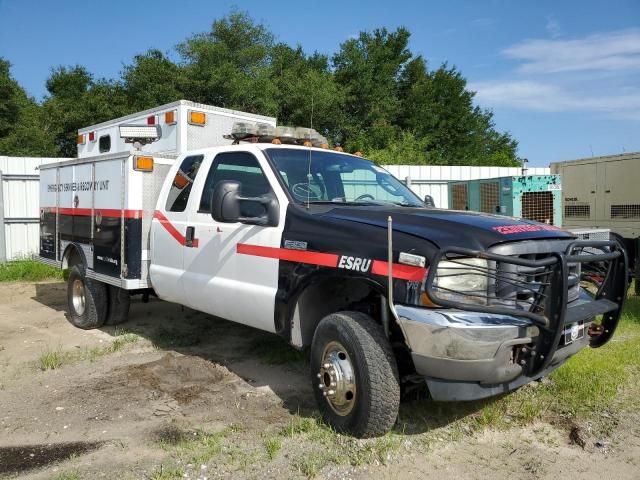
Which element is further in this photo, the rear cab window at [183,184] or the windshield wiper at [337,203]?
the rear cab window at [183,184]

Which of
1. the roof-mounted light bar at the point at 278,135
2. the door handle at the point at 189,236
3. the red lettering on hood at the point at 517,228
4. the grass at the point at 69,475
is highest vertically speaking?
the roof-mounted light bar at the point at 278,135

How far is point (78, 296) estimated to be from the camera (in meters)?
7.04

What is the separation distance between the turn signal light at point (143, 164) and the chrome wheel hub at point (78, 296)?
6.65 feet

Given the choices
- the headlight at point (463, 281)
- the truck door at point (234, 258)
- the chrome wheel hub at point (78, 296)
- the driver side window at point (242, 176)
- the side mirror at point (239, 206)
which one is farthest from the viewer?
the chrome wheel hub at point (78, 296)

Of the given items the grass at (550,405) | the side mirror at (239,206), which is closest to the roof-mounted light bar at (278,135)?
the side mirror at (239,206)

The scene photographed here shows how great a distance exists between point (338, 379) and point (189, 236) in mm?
2114

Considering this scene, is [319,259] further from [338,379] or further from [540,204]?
[540,204]

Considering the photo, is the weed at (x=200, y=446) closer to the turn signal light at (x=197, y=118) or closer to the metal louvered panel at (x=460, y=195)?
the turn signal light at (x=197, y=118)

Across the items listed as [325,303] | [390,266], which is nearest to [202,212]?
[325,303]

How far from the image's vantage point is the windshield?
14.7 ft

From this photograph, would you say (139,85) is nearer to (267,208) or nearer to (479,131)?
(479,131)

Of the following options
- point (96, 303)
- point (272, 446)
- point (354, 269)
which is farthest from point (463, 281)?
point (96, 303)

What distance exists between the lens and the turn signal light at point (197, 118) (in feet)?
22.0

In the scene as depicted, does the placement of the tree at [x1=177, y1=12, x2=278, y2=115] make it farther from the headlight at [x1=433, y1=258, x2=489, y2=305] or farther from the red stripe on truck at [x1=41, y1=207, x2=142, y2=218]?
the headlight at [x1=433, y1=258, x2=489, y2=305]
